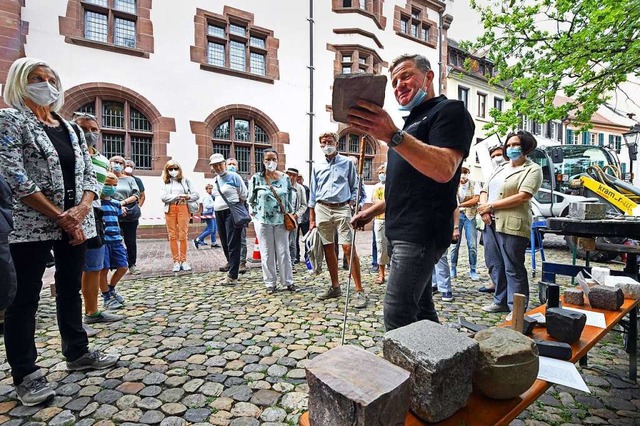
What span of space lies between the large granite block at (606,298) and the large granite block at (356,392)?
2.00 metres

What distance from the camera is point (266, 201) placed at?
4746mm

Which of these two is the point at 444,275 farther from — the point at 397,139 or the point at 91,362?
the point at 91,362

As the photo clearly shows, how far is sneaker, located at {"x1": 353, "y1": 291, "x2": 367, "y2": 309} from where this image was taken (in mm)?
4133

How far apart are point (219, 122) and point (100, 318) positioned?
31.9 ft

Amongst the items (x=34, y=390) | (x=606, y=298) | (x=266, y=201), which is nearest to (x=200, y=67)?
(x=266, y=201)

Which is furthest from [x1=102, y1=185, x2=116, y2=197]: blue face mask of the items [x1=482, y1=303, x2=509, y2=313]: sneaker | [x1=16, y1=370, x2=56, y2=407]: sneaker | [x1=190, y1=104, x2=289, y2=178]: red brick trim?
[x1=190, y1=104, x2=289, y2=178]: red brick trim

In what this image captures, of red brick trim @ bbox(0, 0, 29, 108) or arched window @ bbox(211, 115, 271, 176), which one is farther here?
arched window @ bbox(211, 115, 271, 176)

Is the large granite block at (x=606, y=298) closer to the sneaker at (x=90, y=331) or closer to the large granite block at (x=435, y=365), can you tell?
the large granite block at (x=435, y=365)

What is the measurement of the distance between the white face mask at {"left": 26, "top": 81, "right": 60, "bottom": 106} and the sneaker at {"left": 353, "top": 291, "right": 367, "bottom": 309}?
349 cm

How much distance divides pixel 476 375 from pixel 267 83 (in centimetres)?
1334

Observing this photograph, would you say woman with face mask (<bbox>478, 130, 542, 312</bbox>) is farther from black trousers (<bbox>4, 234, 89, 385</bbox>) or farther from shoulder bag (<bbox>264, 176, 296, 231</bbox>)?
black trousers (<bbox>4, 234, 89, 385</bbox>)

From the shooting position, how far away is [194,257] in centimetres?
771

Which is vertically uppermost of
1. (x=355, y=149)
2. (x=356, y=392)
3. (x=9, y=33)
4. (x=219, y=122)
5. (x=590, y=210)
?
(x=9, y=33)

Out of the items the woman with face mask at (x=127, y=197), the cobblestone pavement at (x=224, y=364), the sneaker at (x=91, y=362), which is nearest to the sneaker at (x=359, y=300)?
the cobblestone pavement at (x=224, y=364)
